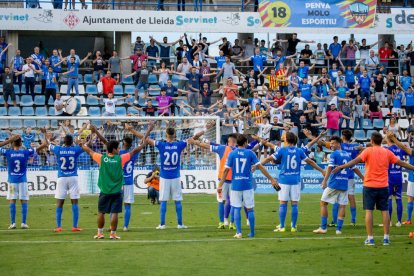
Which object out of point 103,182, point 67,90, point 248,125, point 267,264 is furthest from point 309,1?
point 267,264

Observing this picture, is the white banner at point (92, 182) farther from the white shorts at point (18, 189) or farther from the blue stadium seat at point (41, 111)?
the white shorts at point (18, 189)

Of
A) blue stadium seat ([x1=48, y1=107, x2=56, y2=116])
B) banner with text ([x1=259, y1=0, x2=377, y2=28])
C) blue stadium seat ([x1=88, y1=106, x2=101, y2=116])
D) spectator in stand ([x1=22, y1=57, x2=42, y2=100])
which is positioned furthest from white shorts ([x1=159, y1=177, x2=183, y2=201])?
banner with text ([x1=259, y1=0, x2=377, y2=28])

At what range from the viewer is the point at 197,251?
645 inches

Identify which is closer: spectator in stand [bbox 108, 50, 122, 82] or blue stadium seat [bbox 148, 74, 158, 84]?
spectator in stand [bbox 108, 50, 122, 82]

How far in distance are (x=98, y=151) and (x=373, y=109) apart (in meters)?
13.9

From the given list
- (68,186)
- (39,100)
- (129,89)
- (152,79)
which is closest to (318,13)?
(152,79)

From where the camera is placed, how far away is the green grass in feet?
47.2

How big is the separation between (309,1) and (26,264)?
27095 millimetres

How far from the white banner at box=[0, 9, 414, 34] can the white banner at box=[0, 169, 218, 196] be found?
10.1 meters

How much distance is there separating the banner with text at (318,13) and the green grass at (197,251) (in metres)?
18.6

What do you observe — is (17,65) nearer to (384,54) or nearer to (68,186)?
(384,54)

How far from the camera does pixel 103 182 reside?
17.8 meters

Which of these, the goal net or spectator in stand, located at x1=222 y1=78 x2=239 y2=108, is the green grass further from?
spectator in stand, located at x1=222 y1=78 x2=239 y2=108

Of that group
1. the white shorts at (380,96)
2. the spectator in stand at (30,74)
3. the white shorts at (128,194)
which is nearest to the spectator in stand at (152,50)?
the spectator in stand at (30,74)
